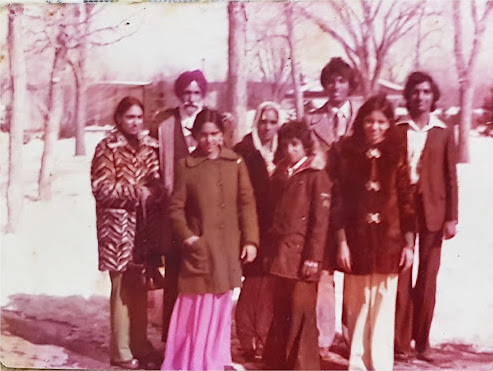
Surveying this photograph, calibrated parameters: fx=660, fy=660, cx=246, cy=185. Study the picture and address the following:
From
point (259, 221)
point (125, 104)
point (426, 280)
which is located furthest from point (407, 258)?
point (125, 104)

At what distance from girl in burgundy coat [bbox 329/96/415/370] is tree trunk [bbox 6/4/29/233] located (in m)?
0.57

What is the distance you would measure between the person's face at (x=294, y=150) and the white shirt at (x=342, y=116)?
2.6 inches

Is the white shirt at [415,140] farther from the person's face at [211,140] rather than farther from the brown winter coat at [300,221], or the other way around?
the person's face at [211,140]

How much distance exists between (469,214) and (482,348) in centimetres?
24

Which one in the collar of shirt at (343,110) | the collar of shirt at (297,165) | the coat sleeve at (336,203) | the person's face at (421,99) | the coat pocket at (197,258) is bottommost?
the coat pocket at (197,258)

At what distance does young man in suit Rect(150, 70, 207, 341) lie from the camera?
1.17 meters

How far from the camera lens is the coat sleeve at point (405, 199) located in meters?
1.13

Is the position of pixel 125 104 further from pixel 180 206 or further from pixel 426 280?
pixel 426 280

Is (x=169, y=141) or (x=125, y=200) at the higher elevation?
(x=169, y=141)

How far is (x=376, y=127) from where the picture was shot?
44.9 inches

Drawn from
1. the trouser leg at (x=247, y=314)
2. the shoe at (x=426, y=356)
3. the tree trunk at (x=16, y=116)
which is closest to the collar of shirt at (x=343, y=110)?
the trouser leg at (x=247, y=314)

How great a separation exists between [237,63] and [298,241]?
0.33 metres

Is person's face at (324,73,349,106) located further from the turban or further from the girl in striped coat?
the girl in striped coat

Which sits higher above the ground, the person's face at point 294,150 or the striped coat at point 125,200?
the person's face at point 294,150
